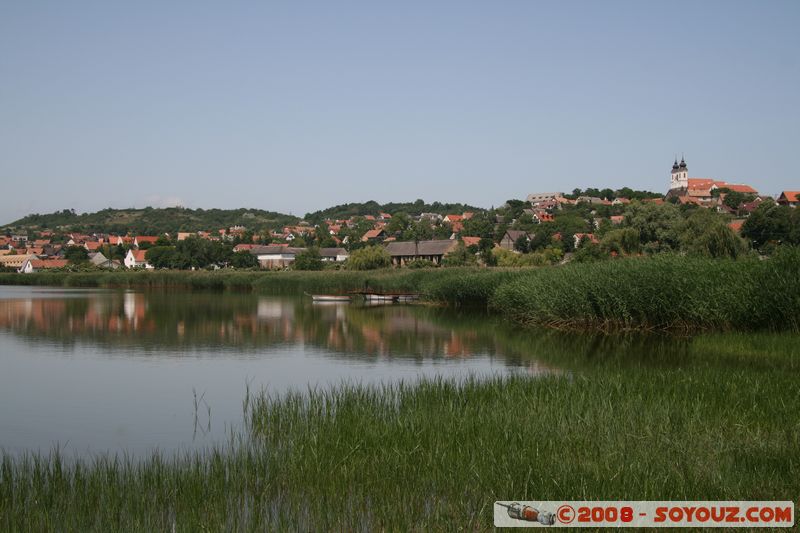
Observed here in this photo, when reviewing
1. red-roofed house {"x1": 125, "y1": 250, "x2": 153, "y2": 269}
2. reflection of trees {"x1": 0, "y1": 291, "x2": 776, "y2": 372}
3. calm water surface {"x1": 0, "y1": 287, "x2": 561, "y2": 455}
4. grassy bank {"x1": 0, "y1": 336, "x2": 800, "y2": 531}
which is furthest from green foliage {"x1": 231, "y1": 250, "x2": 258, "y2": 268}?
Answer: grassy bank {"x1": 0, "y1": 336, "x2": 800, "y2": 531}

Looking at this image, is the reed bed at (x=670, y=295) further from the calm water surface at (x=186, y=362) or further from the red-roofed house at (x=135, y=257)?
the red-roofed house at (x=135, y=257)

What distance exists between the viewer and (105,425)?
14.9 meters

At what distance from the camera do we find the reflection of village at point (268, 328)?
28.3 m

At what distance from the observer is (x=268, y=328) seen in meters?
36.9

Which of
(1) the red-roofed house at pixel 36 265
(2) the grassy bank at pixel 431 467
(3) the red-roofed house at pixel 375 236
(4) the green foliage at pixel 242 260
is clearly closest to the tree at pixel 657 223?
(2) the grassy bank at pixel 431 467

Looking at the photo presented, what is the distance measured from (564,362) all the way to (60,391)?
13.5m

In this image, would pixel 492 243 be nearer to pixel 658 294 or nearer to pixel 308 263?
pixel 308 263

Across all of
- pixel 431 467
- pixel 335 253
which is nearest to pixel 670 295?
pixel 431 467

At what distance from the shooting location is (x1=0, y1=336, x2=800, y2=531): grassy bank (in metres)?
8.30

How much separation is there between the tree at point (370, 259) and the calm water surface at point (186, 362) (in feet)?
106

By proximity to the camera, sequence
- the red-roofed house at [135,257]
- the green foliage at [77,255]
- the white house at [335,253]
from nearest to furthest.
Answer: the white house at [335,253], the green foliage at [77,255], the red-roofed house at [135,257]

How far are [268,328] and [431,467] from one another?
28144 millimetres

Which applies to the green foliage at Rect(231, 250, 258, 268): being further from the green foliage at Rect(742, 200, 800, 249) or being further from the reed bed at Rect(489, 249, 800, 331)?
the reed bed at Rect(489, 249, 800, 331)

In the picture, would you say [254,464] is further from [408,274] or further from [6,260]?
[6,260]
